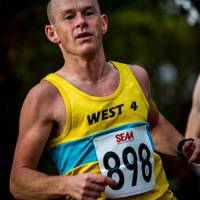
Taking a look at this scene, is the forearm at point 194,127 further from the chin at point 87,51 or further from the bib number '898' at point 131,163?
the chin at point 87,51

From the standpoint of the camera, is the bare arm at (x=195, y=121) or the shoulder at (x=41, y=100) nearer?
the shoulder at (x=41, y=100)

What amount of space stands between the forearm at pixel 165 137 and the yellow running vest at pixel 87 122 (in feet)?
1.37

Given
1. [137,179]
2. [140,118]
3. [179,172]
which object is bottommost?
[179,172]

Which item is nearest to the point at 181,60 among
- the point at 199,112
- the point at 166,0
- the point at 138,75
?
the point at 166,0

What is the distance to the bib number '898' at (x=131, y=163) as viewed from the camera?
436 cm

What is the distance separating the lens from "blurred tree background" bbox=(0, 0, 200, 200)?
726 centimetres

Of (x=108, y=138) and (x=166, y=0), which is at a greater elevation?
(x=166, y=0)

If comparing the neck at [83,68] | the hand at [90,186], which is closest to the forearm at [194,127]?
the neck at [83,68]

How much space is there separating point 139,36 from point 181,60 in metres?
6.65

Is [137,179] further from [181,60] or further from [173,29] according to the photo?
[181,60]

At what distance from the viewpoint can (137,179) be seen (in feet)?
14.5

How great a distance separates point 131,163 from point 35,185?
605mm

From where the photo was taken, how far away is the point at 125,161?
4387mm

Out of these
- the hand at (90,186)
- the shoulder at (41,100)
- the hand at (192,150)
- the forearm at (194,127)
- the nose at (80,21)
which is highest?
the nose at (80,21)
